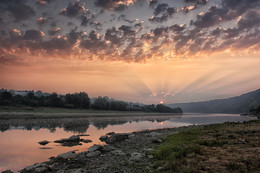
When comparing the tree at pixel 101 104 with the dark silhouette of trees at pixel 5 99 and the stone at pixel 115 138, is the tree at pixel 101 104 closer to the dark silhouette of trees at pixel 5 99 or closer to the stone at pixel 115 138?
the dark silhouette of trees at pixel 5 99

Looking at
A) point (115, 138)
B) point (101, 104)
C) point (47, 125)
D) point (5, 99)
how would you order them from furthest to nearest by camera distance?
point (101, 104), point (5, 99), point (47, 125), point (115, 138)

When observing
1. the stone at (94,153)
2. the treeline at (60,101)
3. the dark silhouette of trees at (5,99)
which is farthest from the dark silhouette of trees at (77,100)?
the stone at (94,153)

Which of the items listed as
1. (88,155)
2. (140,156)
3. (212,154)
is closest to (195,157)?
(212,154)

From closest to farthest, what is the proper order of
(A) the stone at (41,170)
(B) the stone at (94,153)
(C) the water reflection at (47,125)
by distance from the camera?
(A) the stone at (41,170) < (B) the stone at (94,153) < (C) the water reflection at (47,125)

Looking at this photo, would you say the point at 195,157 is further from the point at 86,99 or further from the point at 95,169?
the point at 86,99

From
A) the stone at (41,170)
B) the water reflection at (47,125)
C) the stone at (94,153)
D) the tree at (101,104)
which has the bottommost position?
the water reflection at (47,125)

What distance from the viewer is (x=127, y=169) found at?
12750 mm

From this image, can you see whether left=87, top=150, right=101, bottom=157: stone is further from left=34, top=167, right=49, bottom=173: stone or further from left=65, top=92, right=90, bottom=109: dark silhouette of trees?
left=65, top=92, right=90, bottom=109: dark silhouette of trees

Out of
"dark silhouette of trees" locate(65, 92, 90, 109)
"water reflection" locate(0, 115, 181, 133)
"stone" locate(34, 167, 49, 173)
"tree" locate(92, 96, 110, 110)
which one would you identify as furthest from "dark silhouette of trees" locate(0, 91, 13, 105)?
"stone" locate(34, 167, 49, 173)

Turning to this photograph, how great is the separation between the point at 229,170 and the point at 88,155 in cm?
1244

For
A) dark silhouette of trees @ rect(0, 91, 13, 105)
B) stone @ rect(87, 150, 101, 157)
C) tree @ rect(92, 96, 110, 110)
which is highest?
dark silhouette of trees @ rect(0, 91, 13, 105)

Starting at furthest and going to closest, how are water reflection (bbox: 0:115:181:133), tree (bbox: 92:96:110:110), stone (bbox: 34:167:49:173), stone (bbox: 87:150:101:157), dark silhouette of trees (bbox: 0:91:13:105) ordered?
tree (bbox: 92:96:110:110) → dark silhouette of trees (bbox: 0:91:13:105) → water reflection (bbox: 0:115:181:133) → stone (bbox: 87:150:101:157) → stone (bbox: 34:167:49:173)

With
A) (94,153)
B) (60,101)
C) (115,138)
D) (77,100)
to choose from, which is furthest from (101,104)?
(94,153)

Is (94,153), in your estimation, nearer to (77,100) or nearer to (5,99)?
(5,99)
